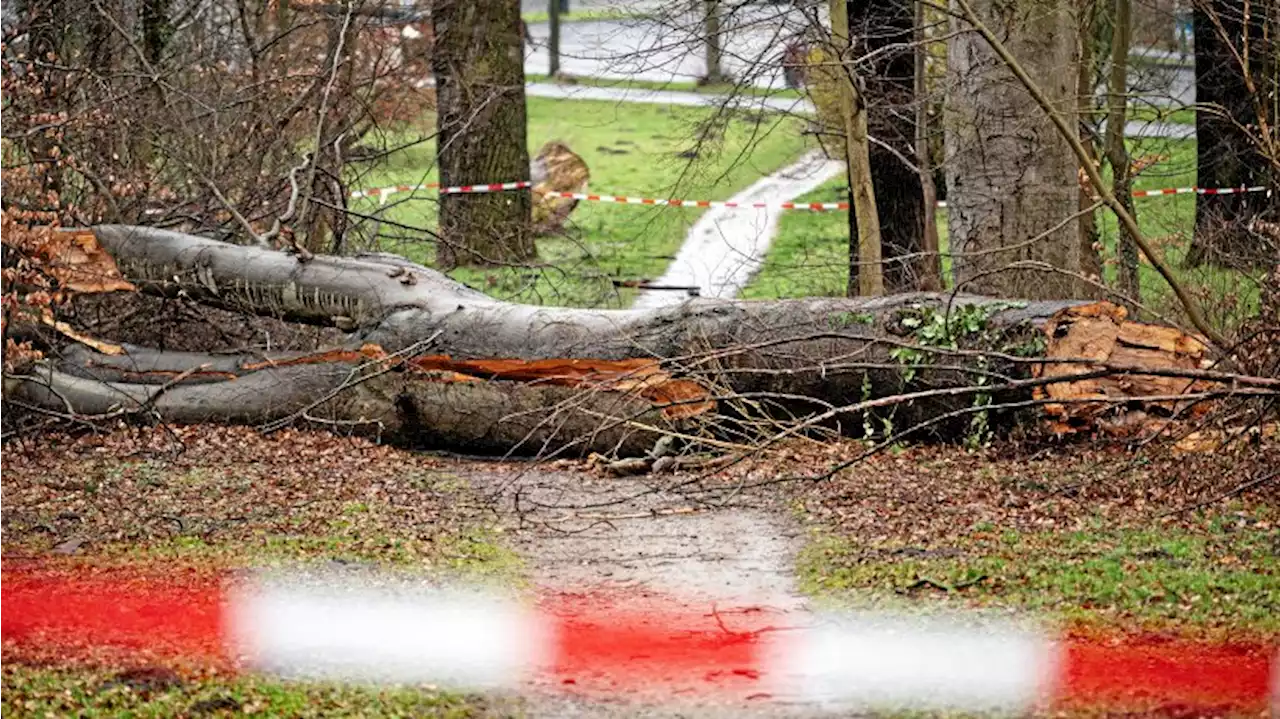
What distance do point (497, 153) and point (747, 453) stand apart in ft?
45.3

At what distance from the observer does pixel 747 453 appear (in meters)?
10.1

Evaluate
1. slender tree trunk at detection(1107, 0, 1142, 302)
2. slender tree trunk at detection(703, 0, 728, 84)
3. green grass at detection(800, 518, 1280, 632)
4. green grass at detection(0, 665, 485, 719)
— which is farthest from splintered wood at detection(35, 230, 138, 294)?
slender tree trunk at detection(1107, 0, 1142, 302)

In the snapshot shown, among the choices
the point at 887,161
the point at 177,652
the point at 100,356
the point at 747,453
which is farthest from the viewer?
the point at 887,161

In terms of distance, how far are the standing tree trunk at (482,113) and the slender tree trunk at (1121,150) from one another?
6758 millimetres

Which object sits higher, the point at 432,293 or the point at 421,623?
the point at 432,293

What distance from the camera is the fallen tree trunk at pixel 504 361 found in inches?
476

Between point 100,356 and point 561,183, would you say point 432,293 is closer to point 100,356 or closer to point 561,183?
point 100,356

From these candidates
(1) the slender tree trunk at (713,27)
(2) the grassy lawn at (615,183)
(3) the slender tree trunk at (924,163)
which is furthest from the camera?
(2) the grassy lawn at (615,183)

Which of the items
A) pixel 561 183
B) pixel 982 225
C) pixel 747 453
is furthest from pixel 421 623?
pixel 561 183

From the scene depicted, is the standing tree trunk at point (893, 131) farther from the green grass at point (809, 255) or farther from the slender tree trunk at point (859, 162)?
the green grass at point (809, 255)

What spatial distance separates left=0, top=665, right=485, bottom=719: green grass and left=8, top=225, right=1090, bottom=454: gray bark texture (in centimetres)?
407

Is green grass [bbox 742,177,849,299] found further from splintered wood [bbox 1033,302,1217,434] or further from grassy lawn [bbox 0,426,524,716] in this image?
grassy lawn [bbox 0,426,524,716]

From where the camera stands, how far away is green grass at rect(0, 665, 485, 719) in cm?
712

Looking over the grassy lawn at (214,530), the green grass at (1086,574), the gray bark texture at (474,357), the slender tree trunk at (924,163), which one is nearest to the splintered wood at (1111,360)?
the gray bark texture at (474,357)
